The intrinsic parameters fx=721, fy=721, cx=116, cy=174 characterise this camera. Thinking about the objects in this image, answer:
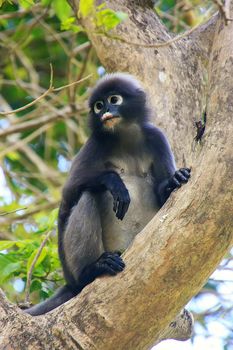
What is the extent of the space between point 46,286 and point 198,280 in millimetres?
2098

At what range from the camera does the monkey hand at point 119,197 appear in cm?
520

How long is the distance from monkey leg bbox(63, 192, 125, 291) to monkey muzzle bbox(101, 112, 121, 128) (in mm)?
763

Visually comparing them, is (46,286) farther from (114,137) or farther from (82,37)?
(82,37)

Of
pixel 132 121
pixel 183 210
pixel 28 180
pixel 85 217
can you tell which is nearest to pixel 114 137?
pixel 132 121

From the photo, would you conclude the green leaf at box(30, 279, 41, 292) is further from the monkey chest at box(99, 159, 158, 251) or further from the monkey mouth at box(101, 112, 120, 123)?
the monkey mouth at box(101, 112, 120, 123)

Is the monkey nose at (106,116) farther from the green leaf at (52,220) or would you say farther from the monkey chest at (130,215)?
the green leaf at (52,220)

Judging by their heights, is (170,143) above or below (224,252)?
above

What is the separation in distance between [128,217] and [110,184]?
0.45m

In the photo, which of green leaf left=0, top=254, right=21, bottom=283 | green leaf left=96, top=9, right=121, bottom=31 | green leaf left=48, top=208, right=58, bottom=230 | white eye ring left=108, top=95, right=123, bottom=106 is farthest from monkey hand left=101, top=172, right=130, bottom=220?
green leaf left=96, top=9, right=121, bottom=31

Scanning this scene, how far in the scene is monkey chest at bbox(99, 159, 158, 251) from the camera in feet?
18.3

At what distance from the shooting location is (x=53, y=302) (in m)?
5.23

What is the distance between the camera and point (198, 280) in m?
4.02

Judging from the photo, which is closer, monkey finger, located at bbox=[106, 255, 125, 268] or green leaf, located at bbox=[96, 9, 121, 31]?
monkey finger, located at bbox=[106, 255, 125, 268]

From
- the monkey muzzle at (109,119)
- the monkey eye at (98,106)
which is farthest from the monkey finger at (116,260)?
the monkey eye at (98,106)
